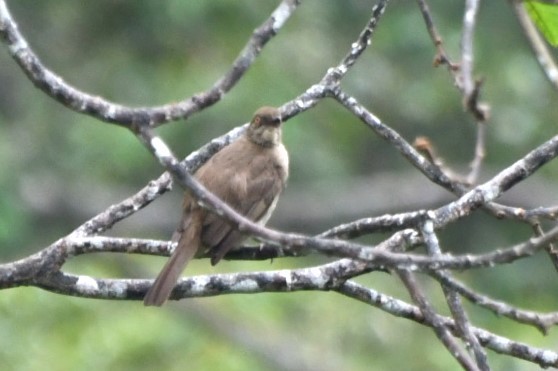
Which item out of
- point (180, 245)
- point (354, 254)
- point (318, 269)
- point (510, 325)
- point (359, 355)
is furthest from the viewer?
point (359, 355)

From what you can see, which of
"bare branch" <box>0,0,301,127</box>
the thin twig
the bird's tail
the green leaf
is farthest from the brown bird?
the green leaf

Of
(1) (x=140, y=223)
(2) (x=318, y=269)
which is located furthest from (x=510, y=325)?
(2) (x=318, y=269)

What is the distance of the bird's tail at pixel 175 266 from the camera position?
5.24 meters

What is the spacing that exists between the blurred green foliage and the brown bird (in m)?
5.74

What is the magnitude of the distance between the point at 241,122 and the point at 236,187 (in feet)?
23.6

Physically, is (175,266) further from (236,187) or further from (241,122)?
(241,122)

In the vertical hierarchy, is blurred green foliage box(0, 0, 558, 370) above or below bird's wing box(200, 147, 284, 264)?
above

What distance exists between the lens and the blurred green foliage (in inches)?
535

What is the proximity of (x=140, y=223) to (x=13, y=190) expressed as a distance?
2643mm

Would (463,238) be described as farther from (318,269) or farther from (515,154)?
(318,269)

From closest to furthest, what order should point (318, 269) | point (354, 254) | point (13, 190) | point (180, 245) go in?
point (354, 254)
point (318, 269)
point (180, 245)
point (13, 190)

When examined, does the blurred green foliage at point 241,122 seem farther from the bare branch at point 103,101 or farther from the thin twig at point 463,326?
the bare branch at point 103,101

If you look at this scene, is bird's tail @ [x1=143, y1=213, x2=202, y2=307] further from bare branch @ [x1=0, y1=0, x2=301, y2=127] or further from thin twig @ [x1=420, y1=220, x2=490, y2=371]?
bare branch @ [x1=0, y1=0, x2=301, y2=127]

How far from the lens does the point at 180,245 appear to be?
6.07 meters
